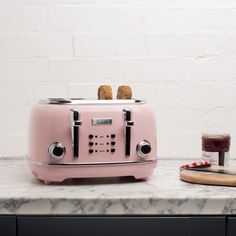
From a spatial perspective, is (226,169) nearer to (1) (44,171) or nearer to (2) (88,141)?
(2) (88,141)

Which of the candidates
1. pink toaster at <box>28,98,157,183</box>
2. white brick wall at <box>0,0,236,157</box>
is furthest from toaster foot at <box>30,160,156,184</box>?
white brick wall at <box>0,0,236,157</box>

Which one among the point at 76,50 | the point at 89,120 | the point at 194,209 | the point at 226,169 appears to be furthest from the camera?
the point at 76,50

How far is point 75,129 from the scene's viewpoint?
1232 mm

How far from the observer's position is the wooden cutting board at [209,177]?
1251 mm

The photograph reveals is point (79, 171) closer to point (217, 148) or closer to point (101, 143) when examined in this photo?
point (101, 143)

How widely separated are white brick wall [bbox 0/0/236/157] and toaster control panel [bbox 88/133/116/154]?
504mm

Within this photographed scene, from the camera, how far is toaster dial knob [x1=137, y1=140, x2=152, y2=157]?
4.20 ft

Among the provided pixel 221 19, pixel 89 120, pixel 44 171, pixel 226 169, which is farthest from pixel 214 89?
pixel 44 171

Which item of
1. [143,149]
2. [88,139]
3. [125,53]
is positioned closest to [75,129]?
[88,139]

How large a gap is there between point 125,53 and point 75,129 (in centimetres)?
59

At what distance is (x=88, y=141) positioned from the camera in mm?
1254

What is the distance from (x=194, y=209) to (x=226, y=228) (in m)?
0.09

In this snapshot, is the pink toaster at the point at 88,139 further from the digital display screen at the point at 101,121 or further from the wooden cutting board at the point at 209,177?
the wooden cutting board at the point at 209,177

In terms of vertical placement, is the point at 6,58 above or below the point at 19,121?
above
